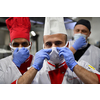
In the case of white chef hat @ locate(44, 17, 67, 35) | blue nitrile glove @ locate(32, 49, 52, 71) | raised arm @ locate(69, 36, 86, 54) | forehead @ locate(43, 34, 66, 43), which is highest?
white chef hat @ locate(44, 17, 67, 35)

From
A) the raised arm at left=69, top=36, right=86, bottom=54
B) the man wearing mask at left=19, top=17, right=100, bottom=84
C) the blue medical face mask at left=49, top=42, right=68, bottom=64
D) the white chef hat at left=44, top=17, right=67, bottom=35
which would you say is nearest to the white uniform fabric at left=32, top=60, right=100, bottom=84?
the man wearing mask at left=19, top=17, right=100, bottom=84

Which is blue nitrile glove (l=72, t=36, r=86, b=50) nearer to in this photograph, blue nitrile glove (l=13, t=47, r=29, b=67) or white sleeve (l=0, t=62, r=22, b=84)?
blue nitrile glove (l=13, t=47, r=29, b=67)

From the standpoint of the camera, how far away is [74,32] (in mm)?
1347

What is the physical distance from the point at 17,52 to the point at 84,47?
0.92 metres

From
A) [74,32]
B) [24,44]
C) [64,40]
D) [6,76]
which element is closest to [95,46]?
[74,32]

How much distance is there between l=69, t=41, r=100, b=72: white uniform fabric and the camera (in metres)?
1.28

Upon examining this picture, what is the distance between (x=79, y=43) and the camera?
50.2 inches

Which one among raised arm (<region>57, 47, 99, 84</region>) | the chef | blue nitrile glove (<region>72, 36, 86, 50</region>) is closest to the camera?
raised arm (<region>57, 47, 99, 84</region>)

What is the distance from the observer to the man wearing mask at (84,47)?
4.19 feet

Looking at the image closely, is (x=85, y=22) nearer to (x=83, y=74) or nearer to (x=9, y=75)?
(x=83, y=74)

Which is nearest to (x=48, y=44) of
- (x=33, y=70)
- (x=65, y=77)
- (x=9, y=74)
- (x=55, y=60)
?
(x=55, y=60)

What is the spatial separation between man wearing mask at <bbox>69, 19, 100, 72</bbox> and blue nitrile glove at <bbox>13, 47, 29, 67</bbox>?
64 centimetres
